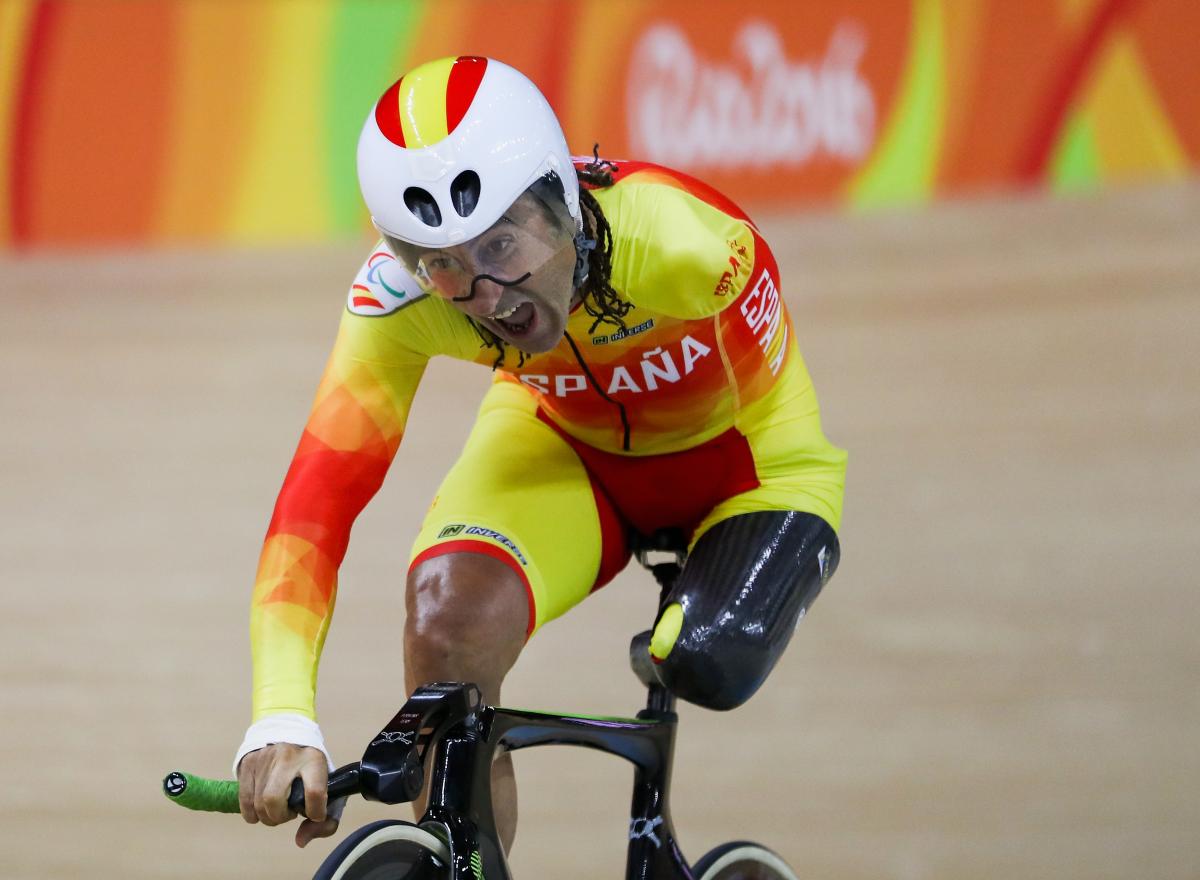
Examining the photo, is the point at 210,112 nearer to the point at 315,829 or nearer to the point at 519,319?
the point at 519,319

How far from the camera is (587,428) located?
273cm

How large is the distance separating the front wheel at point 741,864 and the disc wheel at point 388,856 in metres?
0.75

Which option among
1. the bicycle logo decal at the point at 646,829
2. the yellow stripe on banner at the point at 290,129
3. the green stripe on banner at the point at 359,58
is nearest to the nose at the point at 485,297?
the bicycle logo decal at the point at 646,829

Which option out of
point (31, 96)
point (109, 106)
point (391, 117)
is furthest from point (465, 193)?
point (31, 96)

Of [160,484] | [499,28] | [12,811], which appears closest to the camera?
[12,811]

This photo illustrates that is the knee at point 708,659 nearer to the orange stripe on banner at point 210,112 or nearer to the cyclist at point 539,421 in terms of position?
the cyclist at point 539,421

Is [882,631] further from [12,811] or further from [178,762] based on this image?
[12,811]

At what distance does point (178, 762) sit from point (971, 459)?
9.54 ft

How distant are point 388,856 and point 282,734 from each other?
0.20m

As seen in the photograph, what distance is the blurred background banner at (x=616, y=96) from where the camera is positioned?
24.5ft

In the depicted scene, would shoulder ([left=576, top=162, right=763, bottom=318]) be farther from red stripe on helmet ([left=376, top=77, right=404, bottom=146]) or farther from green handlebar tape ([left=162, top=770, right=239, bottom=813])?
green handlebar tape ([left=162, top=770, right=239, bottom=813])

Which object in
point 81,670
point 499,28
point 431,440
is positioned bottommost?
point 81,670

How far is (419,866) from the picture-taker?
2049mm

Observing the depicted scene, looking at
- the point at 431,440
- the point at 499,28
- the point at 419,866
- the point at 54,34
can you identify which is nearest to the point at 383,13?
the point at 499,28
